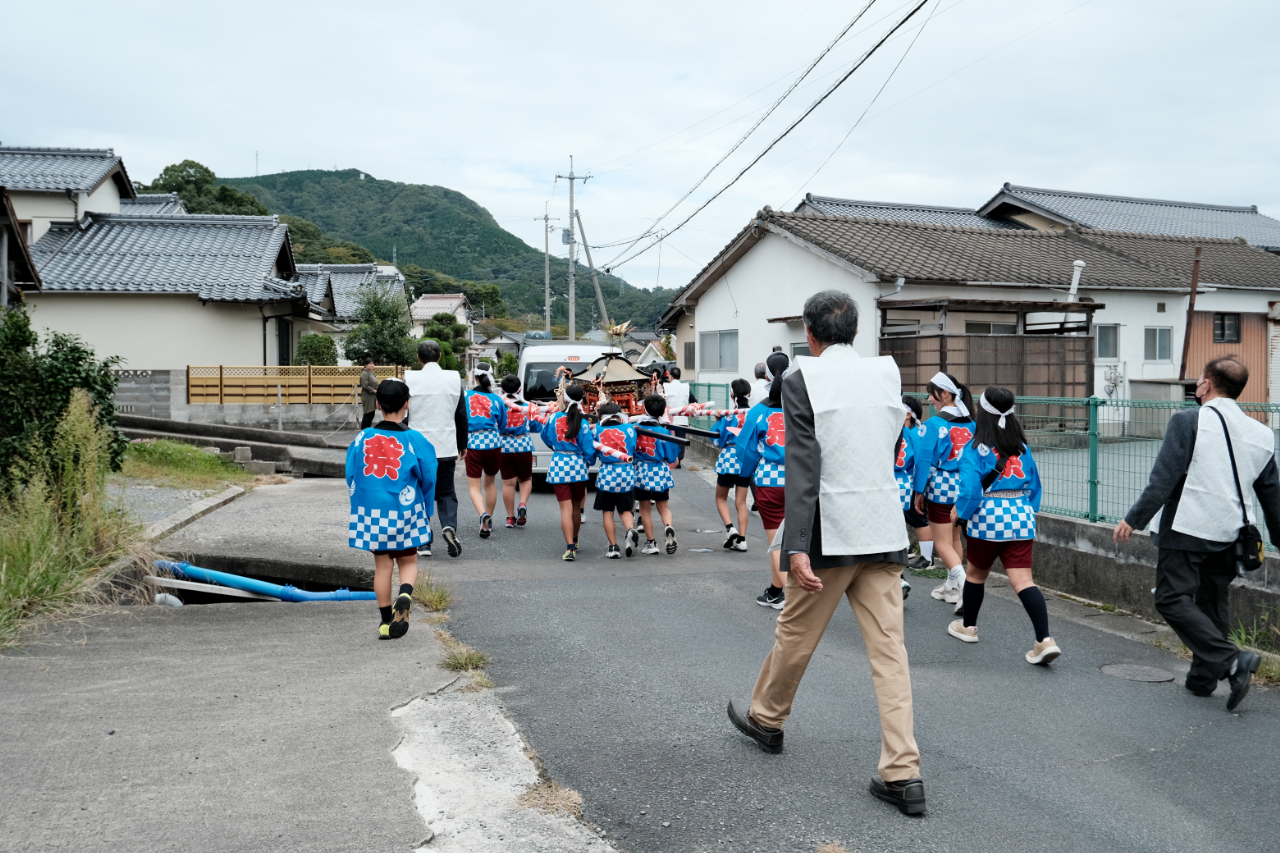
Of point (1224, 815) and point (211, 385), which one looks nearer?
point (1224, 815)

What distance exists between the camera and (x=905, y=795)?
3.56m

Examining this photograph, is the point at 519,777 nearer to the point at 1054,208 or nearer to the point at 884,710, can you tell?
the point at 884,710

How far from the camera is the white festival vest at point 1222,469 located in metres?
4.94

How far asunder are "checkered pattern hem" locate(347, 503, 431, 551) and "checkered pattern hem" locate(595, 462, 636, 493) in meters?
2.97

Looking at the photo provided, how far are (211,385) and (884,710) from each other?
2300 centimetres

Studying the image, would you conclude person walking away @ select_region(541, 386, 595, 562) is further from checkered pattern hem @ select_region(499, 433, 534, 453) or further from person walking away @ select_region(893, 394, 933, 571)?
person walking away @ select_region(893, 394, 933, 571)

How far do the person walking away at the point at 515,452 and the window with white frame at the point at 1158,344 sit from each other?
52.4 feet

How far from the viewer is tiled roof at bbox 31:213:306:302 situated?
77.5 ft

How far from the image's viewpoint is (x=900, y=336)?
1794 centimetres

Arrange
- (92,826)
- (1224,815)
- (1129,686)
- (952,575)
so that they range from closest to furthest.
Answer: (92,826) < (1224,815) < (1129,686) < (952,575)

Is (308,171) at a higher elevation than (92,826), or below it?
higher

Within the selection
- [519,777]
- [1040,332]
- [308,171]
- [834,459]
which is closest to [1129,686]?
[834,459]

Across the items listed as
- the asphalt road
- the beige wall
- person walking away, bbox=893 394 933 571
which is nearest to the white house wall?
person walking away, bbox=893 394 933 571

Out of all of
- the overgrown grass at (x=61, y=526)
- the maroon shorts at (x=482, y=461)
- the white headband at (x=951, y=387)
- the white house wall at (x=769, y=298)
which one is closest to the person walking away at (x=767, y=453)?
the white headband at (x=951, y=387)
